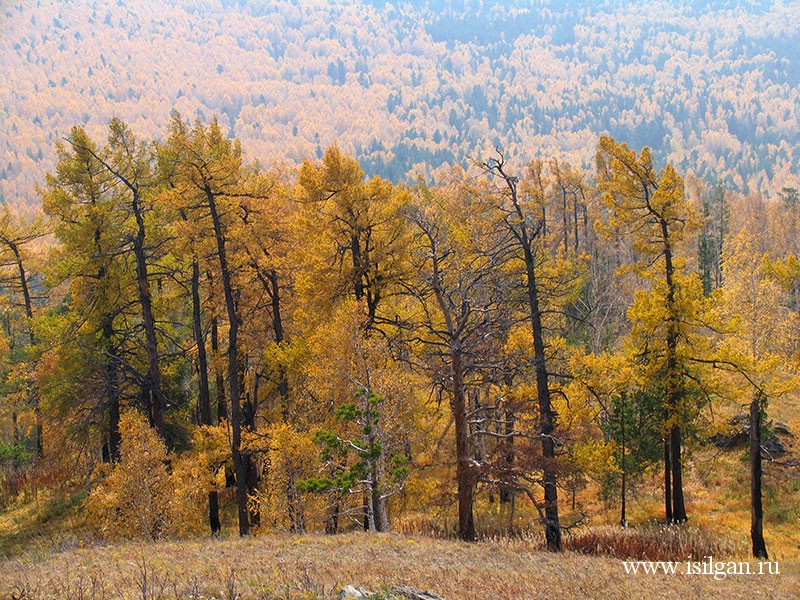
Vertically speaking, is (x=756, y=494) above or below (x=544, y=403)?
below

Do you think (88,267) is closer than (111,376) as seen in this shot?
Yes

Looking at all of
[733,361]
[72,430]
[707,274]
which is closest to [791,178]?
[707,274]

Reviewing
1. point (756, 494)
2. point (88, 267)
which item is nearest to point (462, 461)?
point (756, 494)

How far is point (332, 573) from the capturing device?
367 inches

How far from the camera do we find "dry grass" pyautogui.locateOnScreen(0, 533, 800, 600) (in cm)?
823

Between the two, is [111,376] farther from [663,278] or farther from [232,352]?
[663,278]

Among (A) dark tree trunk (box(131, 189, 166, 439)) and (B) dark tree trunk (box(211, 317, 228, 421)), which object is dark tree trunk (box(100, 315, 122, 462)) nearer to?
(A) dark tree trunk (box(131, 189, 166, 439))

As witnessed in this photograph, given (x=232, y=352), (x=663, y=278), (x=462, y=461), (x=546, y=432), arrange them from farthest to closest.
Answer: (x=663, y=278), (x=232, y=352), (x=546, y=432), (x=462, y=461)

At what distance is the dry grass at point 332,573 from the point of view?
27.0ft

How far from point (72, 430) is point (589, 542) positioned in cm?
1681

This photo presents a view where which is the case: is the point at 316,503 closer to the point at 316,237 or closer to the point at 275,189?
the point at 316,237

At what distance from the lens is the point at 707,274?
180 ft

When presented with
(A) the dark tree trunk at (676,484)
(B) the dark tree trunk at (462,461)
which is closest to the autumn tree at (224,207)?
(B) the dark tree trunk at (462,461)

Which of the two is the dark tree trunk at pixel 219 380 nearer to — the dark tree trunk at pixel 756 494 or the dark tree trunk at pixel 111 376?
the dark tree trunk at pixel 111 376
